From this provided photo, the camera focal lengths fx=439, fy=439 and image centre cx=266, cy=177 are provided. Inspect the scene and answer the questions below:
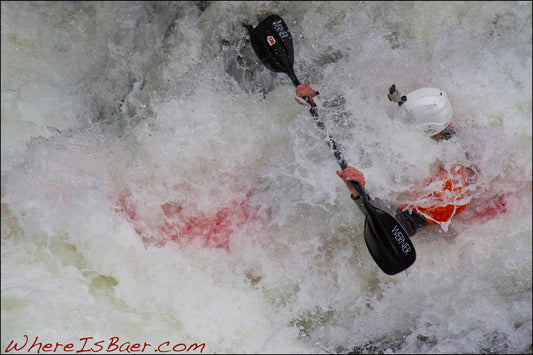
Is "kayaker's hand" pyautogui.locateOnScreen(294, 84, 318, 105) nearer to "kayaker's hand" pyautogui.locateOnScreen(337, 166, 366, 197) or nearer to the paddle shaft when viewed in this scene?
the paddle shaft

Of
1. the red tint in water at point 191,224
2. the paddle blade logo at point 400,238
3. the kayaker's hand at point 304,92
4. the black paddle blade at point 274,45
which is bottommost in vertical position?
the paddle blade logo at point 400,238

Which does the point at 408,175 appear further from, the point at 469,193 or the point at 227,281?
the point at 227,281

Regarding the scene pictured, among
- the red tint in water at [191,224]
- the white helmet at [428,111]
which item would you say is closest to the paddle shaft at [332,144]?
the white helmet at [428,111]

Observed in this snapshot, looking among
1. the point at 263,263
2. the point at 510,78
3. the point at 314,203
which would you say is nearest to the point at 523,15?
the point at 510,78

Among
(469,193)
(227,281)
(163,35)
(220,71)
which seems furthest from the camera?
(163,35)

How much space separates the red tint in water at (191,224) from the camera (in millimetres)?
2449

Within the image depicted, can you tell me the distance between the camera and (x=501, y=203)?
2385 mm

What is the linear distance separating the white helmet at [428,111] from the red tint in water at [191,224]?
1.00 meters

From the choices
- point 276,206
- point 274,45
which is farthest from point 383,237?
point 274,45

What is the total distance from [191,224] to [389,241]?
1073 millimetres

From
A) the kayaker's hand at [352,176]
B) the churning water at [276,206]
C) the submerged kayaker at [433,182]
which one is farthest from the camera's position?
the churning water at [276,206]

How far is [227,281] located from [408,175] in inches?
44.5

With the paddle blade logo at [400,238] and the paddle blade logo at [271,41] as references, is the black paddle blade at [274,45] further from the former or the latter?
the paddle blade logo at [400,238]

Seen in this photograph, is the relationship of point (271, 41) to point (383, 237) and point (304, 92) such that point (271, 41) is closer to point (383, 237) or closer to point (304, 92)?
point (304, 92)
